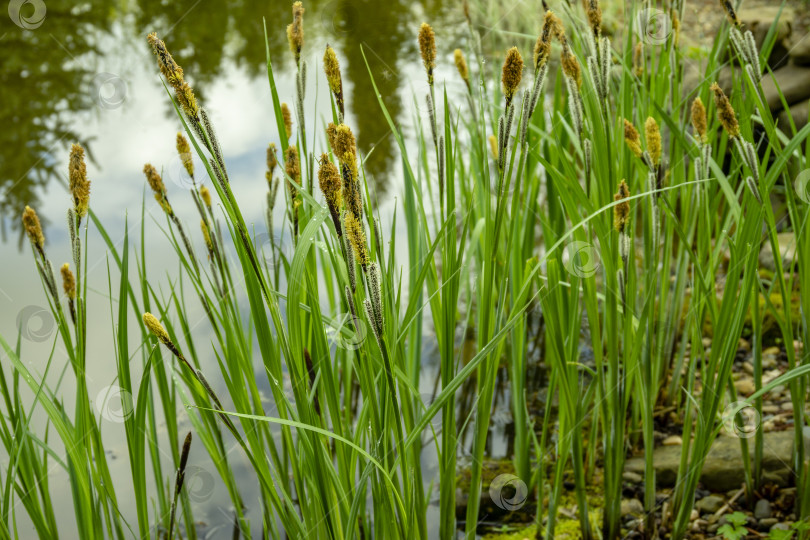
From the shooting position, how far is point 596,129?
4.69 feet

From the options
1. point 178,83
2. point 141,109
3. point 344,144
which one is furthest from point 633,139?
point 141,109

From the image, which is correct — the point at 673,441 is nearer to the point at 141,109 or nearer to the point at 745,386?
the point at 745,386

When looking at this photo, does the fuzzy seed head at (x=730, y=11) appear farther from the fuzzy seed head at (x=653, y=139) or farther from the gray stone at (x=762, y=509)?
the gray stone at (x=762, y=509)

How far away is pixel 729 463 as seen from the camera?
177 centimetres

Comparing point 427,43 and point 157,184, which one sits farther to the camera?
point 157,184

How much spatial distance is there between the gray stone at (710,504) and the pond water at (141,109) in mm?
595

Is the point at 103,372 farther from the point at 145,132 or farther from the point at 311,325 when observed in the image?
the point at 145,132

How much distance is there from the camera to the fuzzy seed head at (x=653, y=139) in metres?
1.12

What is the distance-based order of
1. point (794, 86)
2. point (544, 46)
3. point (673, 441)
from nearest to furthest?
point (544, 46), point (673, 441), point (794, 86)

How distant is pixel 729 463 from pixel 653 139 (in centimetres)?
102

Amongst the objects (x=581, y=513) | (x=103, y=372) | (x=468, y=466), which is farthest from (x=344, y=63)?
(x=581, y=513)

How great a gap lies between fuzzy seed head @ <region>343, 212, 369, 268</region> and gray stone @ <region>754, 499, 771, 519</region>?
1359 mm

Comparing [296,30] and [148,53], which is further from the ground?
[148,53]

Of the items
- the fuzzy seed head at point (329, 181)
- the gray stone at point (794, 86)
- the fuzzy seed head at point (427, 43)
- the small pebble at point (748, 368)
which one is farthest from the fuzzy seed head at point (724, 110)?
the gray stone at point (794, 86)
